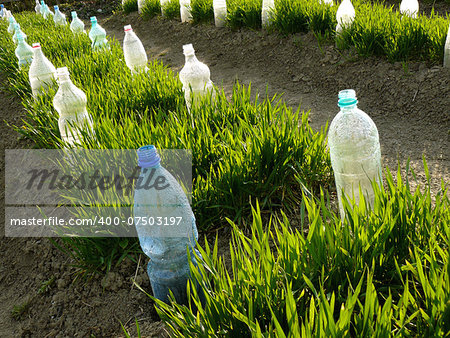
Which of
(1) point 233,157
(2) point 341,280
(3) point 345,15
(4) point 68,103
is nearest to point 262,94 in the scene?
(3) point 345,15

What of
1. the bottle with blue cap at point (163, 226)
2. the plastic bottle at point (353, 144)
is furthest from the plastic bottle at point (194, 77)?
the bottle with blue cap at point (163, 226)

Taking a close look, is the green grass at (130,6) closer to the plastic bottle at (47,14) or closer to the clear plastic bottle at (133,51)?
the plastic bottle at (47,14)

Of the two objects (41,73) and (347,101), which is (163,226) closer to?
(347,101)

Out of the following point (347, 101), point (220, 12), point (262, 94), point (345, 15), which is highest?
point (347, 101)

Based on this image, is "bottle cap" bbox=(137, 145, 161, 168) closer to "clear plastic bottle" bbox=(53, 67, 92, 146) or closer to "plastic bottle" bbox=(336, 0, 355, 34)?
"clear plastic bottle" bbox=(53, 67, 92, 146)

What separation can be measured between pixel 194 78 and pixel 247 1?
3077 mm

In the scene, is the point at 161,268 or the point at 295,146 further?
the point at 295,146

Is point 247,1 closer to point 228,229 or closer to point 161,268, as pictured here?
point 228,229

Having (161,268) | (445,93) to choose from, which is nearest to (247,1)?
(445,93)

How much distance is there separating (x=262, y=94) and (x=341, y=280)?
316 cm

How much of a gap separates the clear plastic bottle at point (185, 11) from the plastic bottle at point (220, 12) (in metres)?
0.94

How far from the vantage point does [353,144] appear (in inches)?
62.7

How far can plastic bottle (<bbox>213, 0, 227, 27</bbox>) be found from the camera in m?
6.03

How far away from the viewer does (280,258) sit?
4.23 ft
